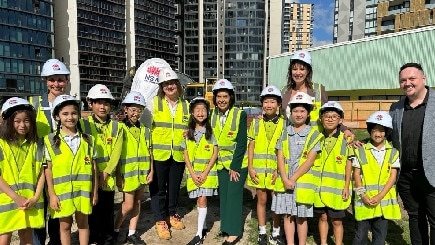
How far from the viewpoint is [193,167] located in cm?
465

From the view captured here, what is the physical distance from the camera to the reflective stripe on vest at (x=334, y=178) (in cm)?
395

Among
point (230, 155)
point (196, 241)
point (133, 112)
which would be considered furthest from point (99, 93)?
point (196, 241)

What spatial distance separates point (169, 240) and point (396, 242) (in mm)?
3101

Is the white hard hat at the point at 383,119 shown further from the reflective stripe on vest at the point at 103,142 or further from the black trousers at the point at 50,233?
the black trousers at the point at 50,233

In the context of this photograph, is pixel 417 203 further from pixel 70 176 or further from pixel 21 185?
pixel 21 185

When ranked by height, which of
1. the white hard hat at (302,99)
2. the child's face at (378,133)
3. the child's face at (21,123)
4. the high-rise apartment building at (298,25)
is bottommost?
the child's face at (378,133)

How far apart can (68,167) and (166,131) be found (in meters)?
1.47

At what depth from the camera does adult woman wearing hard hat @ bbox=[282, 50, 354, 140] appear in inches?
168

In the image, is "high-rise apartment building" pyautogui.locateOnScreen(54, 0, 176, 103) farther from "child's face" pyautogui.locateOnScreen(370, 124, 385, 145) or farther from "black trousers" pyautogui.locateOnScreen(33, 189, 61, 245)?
"child's face" pyautogui.locateOnScreen(370, 124, 385, 145)

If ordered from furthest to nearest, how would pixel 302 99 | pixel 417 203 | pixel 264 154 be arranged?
pixel 264 154 → pixel 302 99 → pixel 417 203

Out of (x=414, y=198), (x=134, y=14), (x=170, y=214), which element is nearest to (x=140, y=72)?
(x=170, y=214)

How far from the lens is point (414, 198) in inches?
147

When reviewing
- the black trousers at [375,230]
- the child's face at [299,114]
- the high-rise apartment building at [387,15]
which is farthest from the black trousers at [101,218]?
the high-rise apartment building at [387,15]

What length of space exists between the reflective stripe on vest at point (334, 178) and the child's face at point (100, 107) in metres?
2.65
